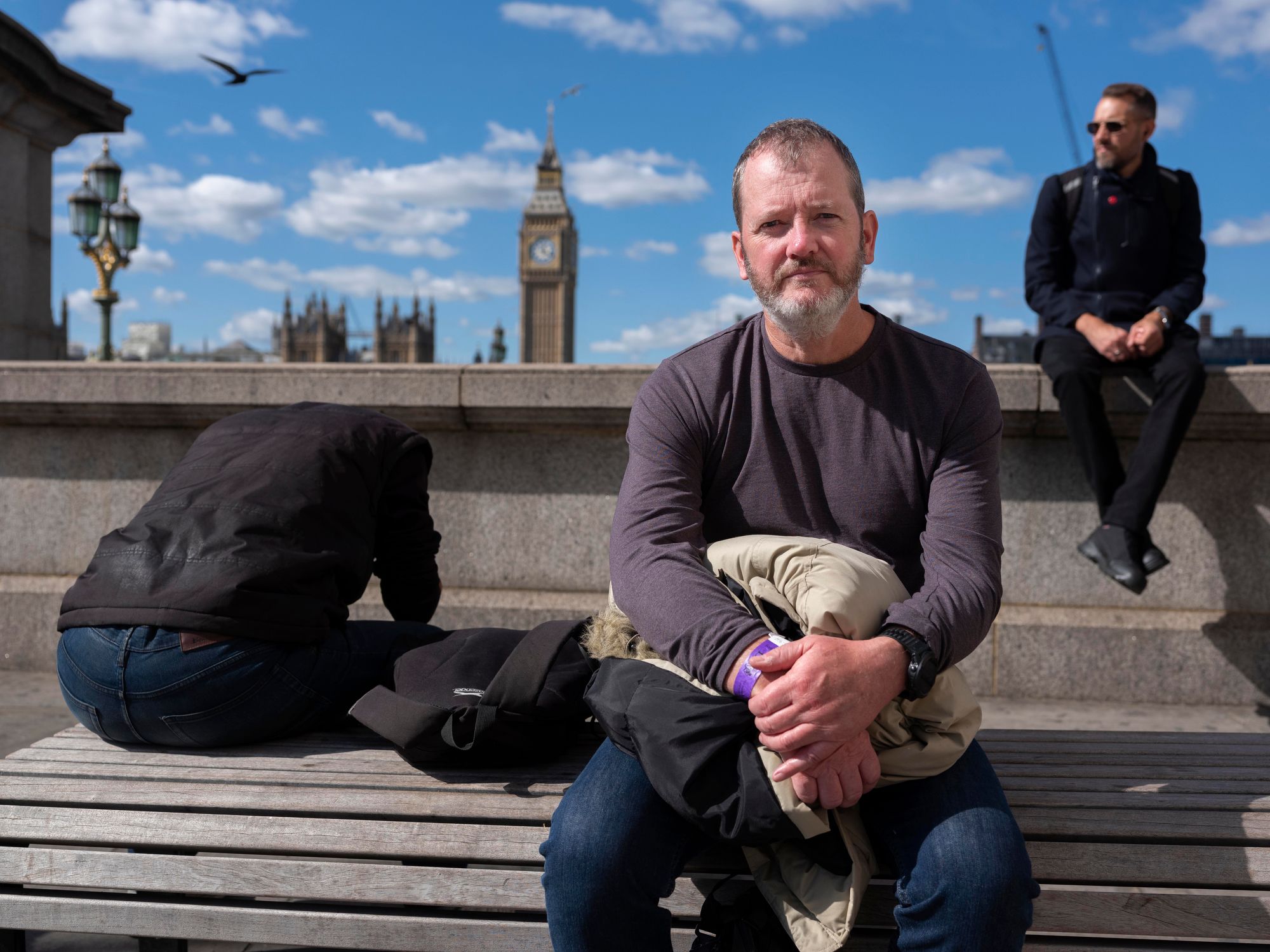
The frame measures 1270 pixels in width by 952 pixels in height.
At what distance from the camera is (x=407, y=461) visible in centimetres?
308

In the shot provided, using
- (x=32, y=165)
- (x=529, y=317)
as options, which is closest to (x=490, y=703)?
(x=32, y=165)

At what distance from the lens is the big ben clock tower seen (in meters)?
130

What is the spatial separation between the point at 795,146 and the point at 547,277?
442 ft

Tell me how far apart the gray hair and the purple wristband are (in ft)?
3.24

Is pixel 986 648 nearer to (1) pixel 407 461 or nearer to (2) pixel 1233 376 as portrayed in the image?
(2) pixel 1233 376

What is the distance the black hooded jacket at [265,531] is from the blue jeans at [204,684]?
4 cm

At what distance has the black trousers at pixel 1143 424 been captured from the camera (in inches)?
173

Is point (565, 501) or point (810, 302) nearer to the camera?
point (810, 302)

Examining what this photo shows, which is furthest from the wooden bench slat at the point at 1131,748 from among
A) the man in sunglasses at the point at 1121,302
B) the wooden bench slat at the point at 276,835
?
the man in sunglasses at the point at 1121,302

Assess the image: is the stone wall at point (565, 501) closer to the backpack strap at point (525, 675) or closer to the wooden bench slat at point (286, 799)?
the backpack strap at point (525, 675)

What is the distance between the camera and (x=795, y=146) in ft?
8.11

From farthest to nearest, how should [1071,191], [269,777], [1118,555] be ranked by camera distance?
[1071,191] → [1118,555] → [269,777]

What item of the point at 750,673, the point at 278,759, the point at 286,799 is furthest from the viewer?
the point at 278,759

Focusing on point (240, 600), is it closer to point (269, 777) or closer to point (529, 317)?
point (269, 777)
